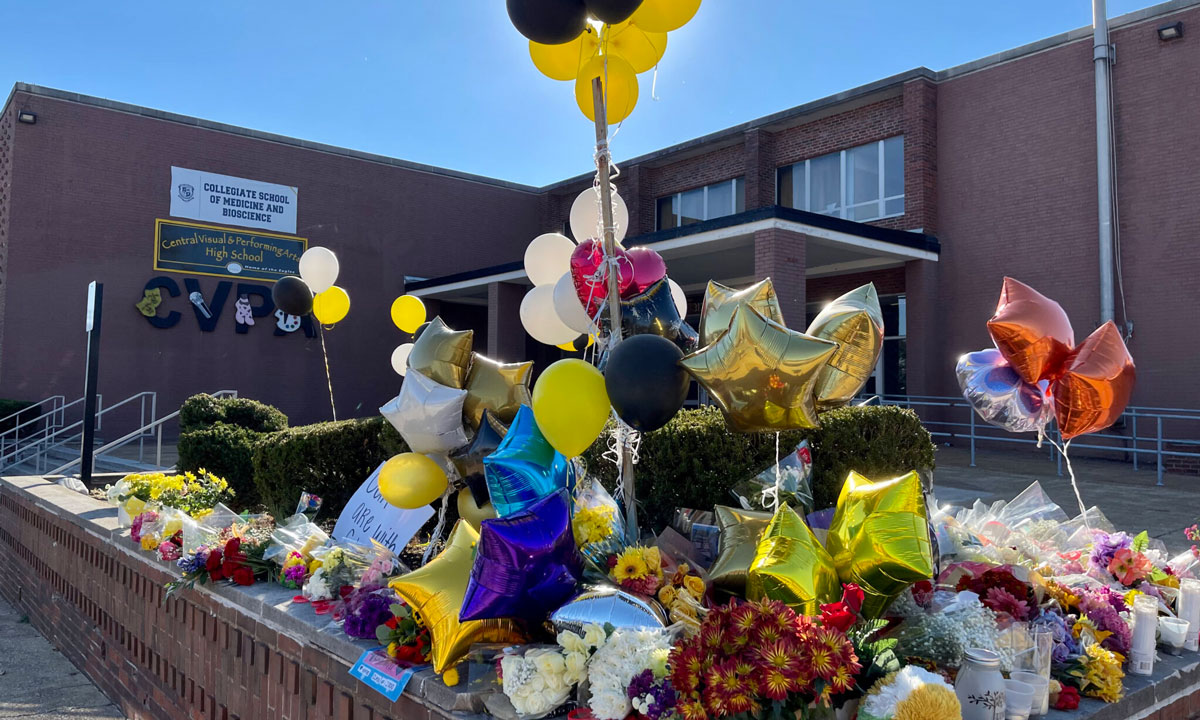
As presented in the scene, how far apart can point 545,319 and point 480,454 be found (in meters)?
0.68

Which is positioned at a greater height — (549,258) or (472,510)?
(549,258)

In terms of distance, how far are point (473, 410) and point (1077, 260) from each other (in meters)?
12.0

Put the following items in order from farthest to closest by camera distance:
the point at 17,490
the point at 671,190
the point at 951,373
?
the point at 671,190
the point at 951,373
the point at 17,490

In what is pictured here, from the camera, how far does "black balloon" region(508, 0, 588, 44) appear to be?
245 cm

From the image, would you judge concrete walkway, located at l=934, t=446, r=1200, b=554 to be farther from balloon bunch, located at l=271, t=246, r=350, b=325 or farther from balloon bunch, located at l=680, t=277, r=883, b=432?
balloon bunch, located at l=271, t=246, r=350, b=325

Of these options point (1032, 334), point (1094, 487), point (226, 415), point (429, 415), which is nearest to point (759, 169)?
point (1094, 487)

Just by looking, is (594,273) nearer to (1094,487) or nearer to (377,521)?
(377,521)

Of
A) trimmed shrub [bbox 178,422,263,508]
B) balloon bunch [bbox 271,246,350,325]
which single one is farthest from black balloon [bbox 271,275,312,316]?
trimmed shrub [bbox 178,422,263,508]

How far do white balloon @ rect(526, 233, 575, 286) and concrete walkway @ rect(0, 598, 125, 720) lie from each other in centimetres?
321

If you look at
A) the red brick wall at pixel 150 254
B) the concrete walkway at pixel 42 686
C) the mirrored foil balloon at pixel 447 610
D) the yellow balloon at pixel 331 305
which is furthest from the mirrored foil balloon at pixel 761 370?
the red brick wall at pixel 150 254

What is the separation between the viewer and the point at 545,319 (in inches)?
137

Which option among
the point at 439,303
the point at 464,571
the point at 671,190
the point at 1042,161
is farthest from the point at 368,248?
the point at 464,571

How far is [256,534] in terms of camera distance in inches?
149

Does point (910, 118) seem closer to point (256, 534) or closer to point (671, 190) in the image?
point (671, 190)
